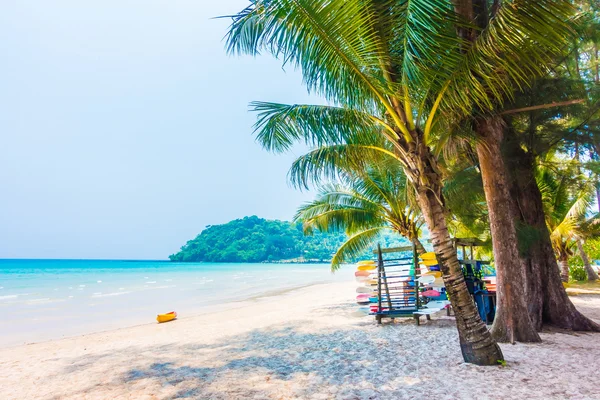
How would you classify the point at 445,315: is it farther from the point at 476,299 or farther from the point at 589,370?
the point at 589,370

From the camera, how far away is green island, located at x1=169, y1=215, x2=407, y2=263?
232ft

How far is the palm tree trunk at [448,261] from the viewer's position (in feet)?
12.7

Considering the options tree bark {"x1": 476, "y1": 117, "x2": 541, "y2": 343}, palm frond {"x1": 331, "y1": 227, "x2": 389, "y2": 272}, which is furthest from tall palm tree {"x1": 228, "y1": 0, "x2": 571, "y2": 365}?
palm frond {"x1": 331, "y1": 227, "x2": 389, "y2": 272}

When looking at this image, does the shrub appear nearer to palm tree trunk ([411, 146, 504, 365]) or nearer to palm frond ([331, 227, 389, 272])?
palm frond ([331, 227, 389, 272])

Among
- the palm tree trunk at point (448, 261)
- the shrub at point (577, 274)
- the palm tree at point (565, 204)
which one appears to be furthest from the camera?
the shrub at point (577, 274)

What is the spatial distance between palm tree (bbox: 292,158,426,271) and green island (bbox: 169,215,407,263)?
5189cm

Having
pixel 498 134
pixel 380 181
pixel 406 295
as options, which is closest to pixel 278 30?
pixel 498 134

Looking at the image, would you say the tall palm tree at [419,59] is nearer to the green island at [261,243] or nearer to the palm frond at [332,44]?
the palm frond at [332,44]

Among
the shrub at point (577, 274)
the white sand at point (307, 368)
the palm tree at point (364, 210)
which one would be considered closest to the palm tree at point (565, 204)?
the shrub at point (577, 274)

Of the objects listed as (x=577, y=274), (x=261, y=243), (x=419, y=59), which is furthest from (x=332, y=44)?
(x=261, y=243)

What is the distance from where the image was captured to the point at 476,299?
6.80 meters

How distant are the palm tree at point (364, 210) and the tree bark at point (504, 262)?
206 inches

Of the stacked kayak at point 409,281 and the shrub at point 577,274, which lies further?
the shrub at point 577,274

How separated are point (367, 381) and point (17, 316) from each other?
15.3m
